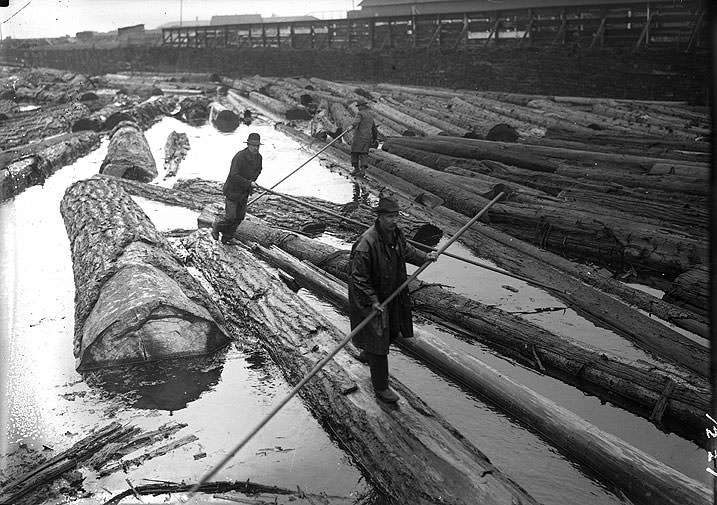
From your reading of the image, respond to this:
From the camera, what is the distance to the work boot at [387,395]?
6035 millimetres

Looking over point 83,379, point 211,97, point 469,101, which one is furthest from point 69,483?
point 211,97

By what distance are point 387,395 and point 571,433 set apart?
5.50ft

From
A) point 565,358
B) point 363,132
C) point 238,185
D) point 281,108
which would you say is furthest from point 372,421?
point 281,108

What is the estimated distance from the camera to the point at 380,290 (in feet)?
20.2

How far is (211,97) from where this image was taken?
33219mm

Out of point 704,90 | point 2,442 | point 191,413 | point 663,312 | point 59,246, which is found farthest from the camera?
point 704,90

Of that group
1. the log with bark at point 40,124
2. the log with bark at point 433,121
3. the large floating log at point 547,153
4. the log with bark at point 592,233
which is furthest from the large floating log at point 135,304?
the log with bark at point 40,124

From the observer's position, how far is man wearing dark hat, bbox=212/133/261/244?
10.8 metres

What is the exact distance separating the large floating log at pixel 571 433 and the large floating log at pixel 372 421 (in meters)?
0.86

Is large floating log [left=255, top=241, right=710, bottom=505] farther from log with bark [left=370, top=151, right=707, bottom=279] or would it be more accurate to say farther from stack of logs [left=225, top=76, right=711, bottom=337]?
log with bark [left=370, top=151, right=707, bottom=279]

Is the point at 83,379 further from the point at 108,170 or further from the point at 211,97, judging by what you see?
the point at 211,97

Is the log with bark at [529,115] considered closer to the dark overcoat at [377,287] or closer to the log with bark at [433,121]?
the log with bark at [433,121]

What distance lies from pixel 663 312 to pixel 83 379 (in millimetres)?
7138

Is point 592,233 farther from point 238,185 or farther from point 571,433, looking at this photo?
point 238,185
